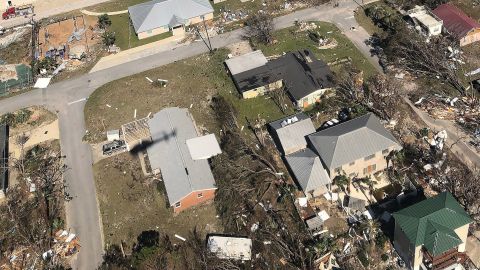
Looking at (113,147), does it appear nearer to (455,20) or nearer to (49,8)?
(49,8)

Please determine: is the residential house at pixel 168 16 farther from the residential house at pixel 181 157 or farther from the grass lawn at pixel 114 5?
the residential house at pixel 181 157

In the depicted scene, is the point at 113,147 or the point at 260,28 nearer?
the point at 113,147

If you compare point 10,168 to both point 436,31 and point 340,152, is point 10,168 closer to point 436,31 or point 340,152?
point 340,152

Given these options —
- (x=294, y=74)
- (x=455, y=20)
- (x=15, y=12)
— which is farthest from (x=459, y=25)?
(x=15, y=12)

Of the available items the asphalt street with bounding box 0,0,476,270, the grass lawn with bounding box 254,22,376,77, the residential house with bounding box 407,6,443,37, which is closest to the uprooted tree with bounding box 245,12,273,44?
the grass lawn with bounding box 254,22,376,77

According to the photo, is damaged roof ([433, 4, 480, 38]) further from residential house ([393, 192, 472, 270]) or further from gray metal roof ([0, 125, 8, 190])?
gray metal roof ([0, 125, 8, 190])

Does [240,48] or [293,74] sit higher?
[293,74]

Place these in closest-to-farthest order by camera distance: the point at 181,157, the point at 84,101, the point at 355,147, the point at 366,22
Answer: the point at 355,147 → the point at 181,157 → the point at 84,101 → the point at 366,22
